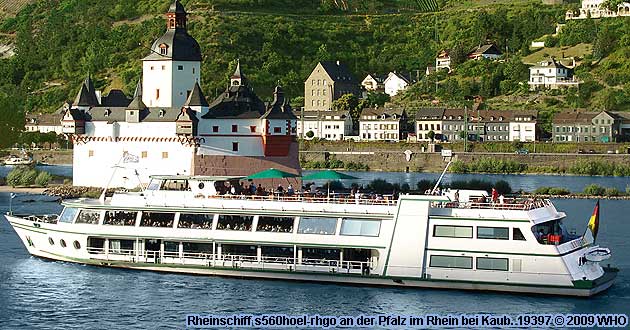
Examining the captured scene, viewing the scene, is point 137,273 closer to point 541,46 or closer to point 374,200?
point 374,200

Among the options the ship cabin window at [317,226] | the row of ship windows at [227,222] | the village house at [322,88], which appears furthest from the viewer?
the village house at [322,88]

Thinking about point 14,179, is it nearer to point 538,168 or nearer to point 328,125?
point 538,168

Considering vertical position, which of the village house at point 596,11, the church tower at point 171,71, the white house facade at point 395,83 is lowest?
the church tower at point 171,71

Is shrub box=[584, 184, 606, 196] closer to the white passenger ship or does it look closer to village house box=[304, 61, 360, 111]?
the white passenger ship

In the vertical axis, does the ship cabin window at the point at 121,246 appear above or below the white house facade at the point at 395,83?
below

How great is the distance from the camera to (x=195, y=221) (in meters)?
48.1

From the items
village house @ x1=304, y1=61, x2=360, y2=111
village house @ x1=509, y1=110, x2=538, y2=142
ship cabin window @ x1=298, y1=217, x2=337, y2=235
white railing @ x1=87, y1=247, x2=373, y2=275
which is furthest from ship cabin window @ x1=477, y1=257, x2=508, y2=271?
village house @ x1=304, y1=61, x2=360, y2=111

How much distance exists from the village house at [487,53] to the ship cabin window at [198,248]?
11671cm

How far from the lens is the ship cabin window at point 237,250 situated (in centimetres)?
4719

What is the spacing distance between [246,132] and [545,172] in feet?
145

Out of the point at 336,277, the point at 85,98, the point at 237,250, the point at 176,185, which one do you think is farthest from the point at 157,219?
the point at 85,98

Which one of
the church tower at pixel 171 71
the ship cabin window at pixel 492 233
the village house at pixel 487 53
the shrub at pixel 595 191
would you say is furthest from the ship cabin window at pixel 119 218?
the village house at pixel 487 53

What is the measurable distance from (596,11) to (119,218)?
5213 inches

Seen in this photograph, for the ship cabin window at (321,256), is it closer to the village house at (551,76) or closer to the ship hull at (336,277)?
the ship hull at (336,277)
